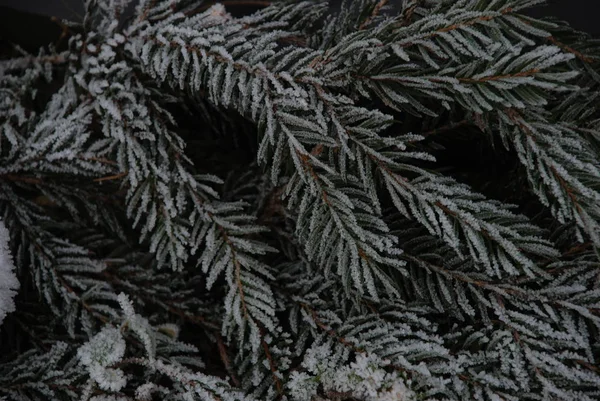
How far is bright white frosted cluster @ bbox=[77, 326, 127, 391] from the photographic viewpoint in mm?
555

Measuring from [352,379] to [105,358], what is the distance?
0.27 m

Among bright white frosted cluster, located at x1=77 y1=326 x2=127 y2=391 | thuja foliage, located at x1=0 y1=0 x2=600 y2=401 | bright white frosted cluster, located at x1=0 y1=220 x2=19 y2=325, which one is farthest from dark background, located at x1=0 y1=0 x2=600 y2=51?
bright white frosted cluster, located at x1=77 y1=326 x2=127 y2=391

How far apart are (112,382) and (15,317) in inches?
8.7

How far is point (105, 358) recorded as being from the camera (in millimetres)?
562

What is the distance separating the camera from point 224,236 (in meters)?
0.62

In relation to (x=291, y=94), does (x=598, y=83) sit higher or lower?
higher

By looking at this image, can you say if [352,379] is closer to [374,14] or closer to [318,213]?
[318,213]

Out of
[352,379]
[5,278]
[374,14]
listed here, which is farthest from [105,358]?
[374,14]

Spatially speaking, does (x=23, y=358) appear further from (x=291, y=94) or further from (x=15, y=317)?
(x=291, y=94)

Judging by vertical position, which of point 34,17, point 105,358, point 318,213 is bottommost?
point 105,358

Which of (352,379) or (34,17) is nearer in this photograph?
(352,379)

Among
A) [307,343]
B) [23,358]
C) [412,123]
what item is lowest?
[23,358]

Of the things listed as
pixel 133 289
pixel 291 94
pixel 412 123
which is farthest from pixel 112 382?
pixel 412 123

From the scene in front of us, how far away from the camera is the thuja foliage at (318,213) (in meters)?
0.52
